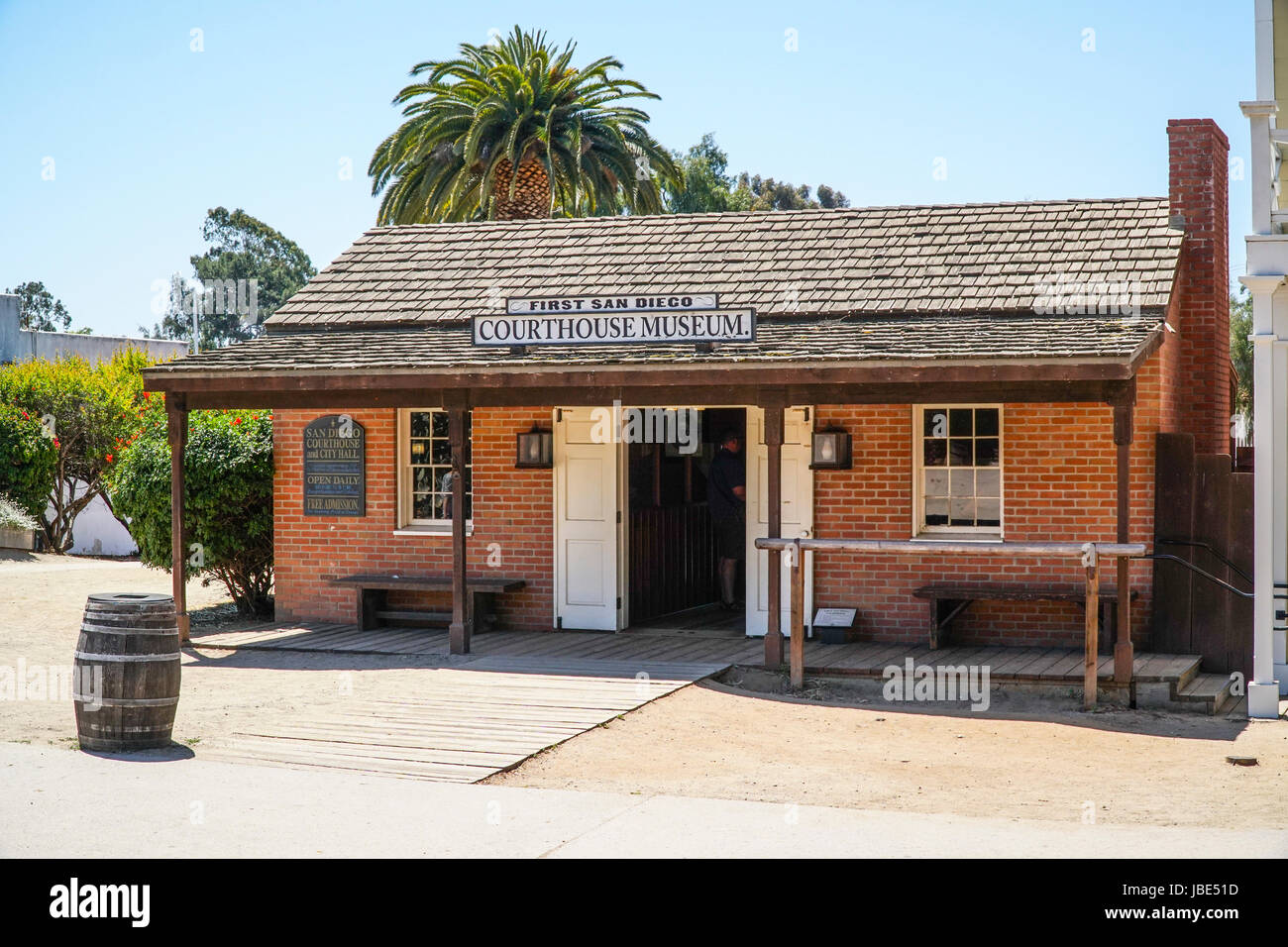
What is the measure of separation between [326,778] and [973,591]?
6423mm

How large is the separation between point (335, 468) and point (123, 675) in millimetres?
6182

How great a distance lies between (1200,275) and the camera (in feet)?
44.1

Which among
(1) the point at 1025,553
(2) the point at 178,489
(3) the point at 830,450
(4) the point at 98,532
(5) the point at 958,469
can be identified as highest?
(3) the point at 830,450

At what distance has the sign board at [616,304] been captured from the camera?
38.8ft

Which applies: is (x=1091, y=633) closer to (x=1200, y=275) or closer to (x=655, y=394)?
(x=655, y=394)

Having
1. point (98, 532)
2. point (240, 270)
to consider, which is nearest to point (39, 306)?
point (240, 270)

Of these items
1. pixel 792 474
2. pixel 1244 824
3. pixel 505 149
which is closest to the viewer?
pixel 1244 824

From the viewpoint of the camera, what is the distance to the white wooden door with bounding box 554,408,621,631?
1348cm

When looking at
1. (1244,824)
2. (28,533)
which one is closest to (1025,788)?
(1244,824)

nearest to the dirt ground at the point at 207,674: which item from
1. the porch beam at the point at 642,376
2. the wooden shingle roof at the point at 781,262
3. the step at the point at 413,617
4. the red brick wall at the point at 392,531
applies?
the red brick wall at the point at 392,531

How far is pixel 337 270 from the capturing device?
52.0ft

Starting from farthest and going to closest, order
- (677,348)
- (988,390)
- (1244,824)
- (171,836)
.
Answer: (677,348) < (988,390) < (1244,824) < (171,836)

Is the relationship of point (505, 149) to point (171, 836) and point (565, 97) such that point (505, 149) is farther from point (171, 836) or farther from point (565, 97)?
point (171, 836)

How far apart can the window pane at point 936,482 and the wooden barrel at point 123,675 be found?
7038mm
